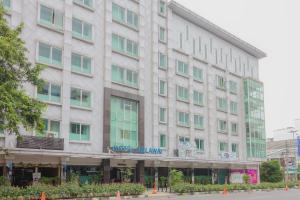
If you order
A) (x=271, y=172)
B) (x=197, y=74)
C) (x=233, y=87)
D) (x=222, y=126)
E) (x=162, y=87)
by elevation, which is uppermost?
(x=197, y=74)

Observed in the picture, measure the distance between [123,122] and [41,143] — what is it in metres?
12.1

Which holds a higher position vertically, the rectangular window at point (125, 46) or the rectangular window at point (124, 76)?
the rectangular window at point (125, 46)

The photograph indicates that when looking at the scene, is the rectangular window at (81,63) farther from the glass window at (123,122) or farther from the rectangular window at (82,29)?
the glass window at (123,122)

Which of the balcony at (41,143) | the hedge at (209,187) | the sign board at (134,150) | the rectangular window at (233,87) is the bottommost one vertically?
the hedge at (209,187)

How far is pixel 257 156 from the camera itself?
230ft

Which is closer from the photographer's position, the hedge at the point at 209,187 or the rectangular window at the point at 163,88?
the hedge at the point at 209,187

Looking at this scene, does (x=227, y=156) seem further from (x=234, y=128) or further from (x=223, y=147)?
(x=234, y=128)

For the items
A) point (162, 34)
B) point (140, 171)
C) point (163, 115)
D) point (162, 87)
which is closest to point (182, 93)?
point (162, 87)

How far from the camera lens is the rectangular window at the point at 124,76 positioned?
156 feet

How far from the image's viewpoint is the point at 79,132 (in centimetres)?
4284

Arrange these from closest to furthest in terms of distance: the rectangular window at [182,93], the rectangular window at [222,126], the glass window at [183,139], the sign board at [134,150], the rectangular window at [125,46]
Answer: the sign board at [134,150] < the rectangular window at [125,46] < the glass window at [183,139] < the rectangular window at [182,93] < the rectangular window at [222,126]

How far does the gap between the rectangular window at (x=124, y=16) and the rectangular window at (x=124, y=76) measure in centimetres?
537

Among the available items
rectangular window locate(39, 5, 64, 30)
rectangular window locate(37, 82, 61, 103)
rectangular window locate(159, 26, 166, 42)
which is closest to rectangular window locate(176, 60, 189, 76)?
rectangular window locate(159, 26, 166, 42)

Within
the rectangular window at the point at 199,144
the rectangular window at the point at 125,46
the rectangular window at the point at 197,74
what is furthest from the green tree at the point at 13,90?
the rectangular window at the point at 197,74
